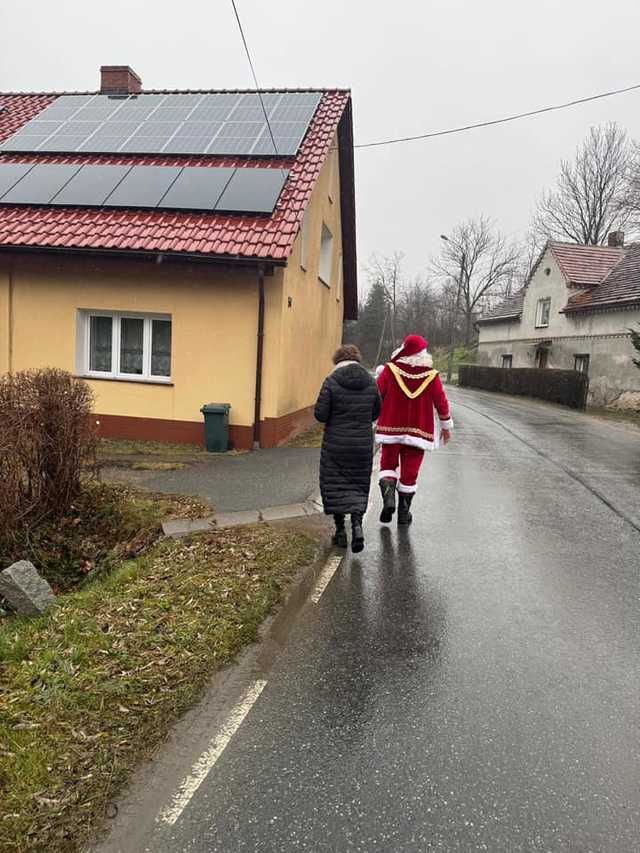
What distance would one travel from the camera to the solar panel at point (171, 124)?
12.0m

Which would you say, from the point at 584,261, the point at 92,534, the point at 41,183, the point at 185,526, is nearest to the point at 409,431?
the point at 185,526

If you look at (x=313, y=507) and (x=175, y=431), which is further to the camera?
(x=175, y=431)

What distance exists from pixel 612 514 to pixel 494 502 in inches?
51.1

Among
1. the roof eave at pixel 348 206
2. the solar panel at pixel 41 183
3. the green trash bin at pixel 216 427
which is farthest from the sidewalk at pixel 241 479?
the roof eave at pixel 348 206

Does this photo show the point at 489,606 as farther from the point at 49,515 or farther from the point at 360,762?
the point at 49,515

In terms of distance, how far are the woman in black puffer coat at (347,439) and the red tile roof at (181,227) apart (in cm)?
440

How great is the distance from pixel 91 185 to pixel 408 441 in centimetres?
858

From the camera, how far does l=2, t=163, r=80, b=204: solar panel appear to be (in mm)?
10759

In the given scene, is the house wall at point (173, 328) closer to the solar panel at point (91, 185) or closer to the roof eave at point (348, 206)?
the solar panel at point (91, 185)

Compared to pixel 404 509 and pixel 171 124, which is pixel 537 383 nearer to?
pixel 171 124

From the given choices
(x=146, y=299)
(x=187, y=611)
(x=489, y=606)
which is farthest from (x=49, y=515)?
(x=146, y=299)

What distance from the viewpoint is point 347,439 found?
526cm

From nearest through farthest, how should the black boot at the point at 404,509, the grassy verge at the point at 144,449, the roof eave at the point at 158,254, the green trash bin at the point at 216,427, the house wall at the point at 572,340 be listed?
the black boot at the point at 404,509 → the roof eave at the point at 158,254 → the grassy verge at the point at 144,449 → the green trash bin at the point at 216,427 → the house wall at the point at 572,340

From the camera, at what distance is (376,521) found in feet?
20.7
